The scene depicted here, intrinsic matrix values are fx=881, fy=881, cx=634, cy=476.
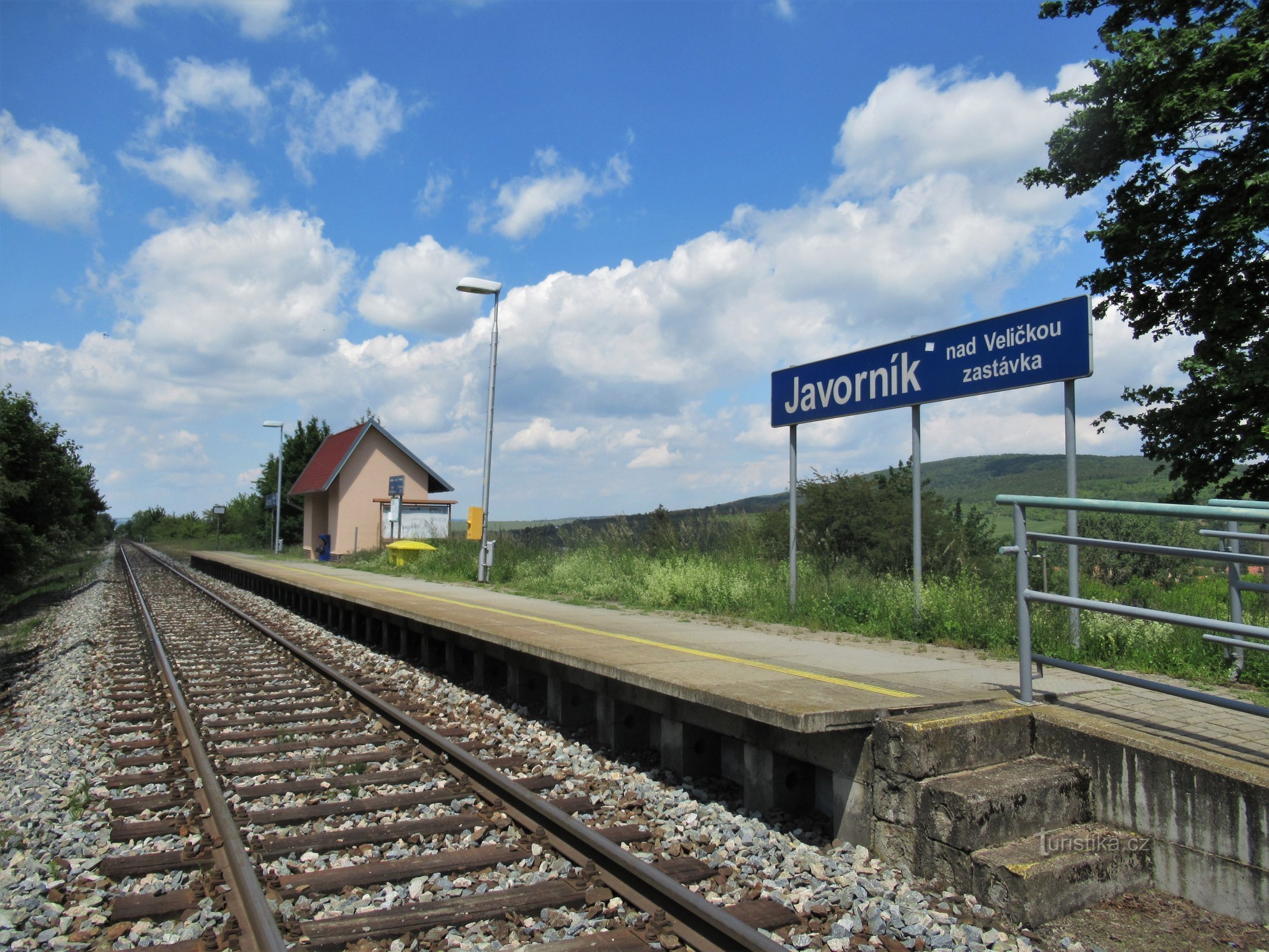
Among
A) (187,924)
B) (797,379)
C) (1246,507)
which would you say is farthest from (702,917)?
(797,379)

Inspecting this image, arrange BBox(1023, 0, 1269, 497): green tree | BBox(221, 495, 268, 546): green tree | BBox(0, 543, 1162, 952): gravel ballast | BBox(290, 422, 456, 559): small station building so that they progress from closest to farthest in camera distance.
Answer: BBox(0, 543, 1162, 952): gravel ballast → BBox(1023, 0, 1269, 497): green tree → BBox(290, 422, 456, 559): small station building → BBox(221, 495, 268, 546): green tree

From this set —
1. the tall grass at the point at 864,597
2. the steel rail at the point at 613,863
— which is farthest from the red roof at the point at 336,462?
A: the steel rail at the point at 613,863

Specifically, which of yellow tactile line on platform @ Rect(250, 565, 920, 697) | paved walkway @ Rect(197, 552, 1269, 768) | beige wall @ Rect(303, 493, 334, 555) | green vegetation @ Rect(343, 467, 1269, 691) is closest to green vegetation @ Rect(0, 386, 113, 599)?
green vegetation @ Rect(343, 467, 1269, 691)

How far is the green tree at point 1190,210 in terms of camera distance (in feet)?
49.7

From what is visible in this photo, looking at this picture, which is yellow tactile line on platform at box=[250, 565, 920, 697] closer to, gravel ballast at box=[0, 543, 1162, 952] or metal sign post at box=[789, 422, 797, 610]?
gravel ballast at box=[0, 543, 1162, 952]

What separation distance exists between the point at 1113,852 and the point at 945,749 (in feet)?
2.70

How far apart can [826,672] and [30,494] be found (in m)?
24.2

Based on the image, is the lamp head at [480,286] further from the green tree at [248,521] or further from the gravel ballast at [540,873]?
the green tree at [248,521]

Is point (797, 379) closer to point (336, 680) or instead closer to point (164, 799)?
point (336, 680)

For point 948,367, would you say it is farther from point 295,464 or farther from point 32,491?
point 295,464

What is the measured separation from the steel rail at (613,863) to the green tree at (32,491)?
698 inches

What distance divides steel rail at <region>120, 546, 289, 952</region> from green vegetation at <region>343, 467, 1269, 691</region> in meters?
5.82

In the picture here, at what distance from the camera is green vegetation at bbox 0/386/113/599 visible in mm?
21375

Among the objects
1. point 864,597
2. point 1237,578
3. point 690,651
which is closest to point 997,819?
point 1237,578
